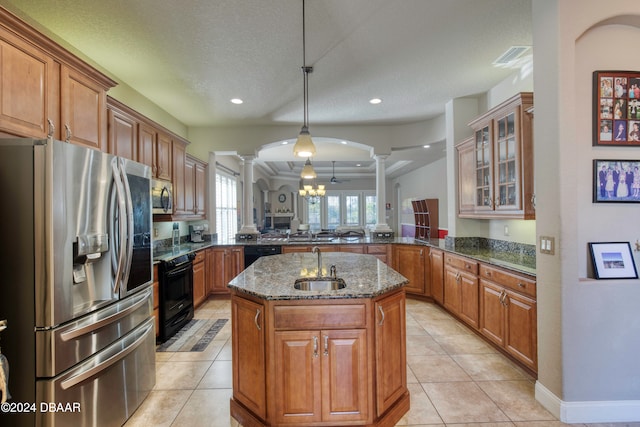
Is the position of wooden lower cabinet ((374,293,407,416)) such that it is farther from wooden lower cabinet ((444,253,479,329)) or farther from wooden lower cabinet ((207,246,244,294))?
wooden lower cabinet ((207,246,244,294))

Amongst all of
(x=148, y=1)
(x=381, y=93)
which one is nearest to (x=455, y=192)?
(x=381, y=93)

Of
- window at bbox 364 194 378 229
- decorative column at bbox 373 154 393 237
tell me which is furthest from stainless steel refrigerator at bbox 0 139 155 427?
window at bbox 364 194 378 229

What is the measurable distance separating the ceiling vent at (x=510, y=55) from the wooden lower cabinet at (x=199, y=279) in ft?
14.4

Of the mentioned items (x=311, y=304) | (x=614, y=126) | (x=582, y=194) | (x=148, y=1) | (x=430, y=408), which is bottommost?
(x=430, y=408)

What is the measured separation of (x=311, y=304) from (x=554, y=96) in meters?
2.08

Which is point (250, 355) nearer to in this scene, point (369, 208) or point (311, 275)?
point (311, 275)

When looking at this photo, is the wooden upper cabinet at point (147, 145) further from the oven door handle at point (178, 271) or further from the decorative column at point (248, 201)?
the decorative column at point (248, 201)

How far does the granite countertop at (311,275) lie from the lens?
1.79m

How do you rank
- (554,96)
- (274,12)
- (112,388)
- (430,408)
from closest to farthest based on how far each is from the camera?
(112,388) < (554,96) < (430,408) < (274,12)

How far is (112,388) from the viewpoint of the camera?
6.16ft

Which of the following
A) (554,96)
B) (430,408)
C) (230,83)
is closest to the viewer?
(554,96)

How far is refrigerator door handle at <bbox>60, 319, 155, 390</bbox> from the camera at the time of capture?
1.61 metres

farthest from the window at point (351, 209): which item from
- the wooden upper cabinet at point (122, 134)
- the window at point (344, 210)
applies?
the wooden upper cabinet at point (122, 134)

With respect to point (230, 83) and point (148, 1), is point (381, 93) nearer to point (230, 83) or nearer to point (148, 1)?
point (230, 83)
